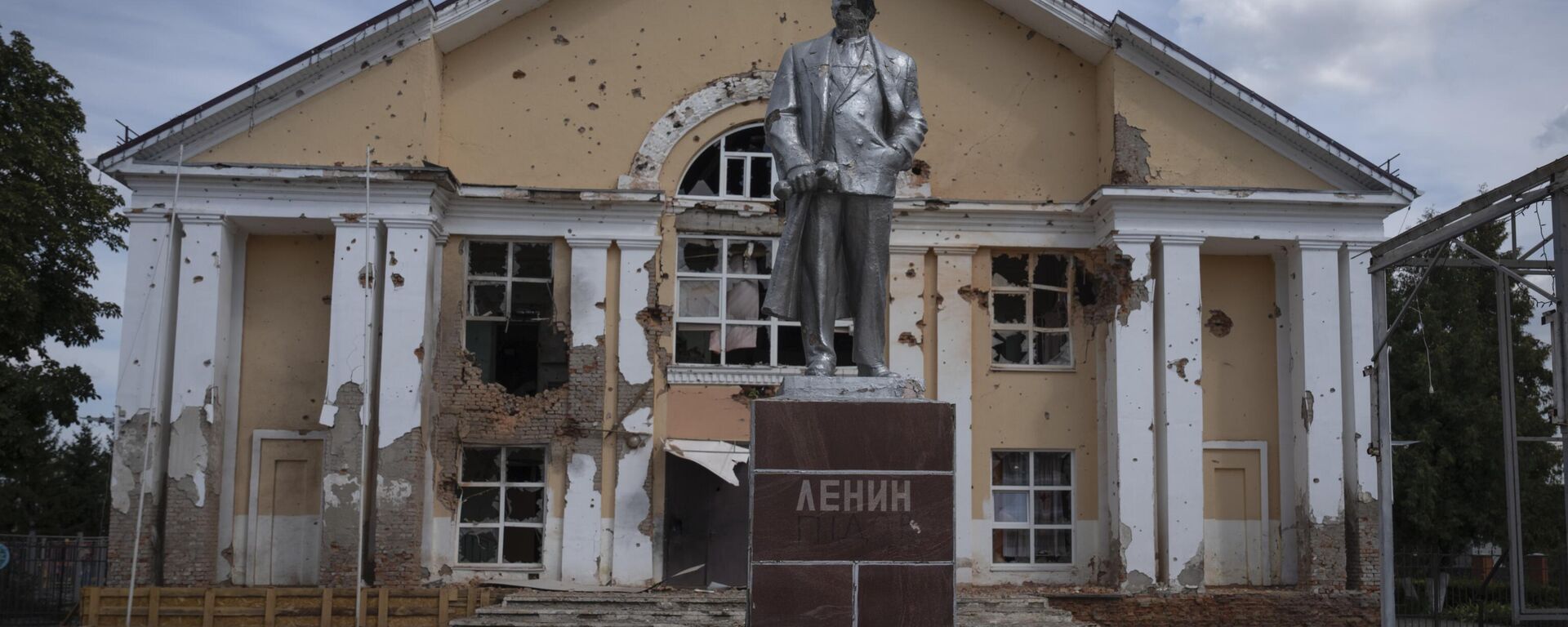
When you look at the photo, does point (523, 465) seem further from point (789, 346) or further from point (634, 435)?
point (789, 346)

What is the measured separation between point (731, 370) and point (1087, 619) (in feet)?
15.9

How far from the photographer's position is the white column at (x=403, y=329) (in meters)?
15.6

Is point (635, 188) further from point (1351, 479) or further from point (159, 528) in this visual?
point (1351, 479)

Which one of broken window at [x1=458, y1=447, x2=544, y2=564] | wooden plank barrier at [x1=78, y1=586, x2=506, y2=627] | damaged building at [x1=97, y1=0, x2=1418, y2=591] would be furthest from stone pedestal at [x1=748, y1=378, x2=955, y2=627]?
broken window at [x1=458, y1=447, x2=544, y2=564]

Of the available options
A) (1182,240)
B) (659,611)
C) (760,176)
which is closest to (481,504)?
(659,611)

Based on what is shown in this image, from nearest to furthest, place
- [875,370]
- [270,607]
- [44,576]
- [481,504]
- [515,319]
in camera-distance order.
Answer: [875,370] < [270,607] < [481,504] < [515,319] < [44,576]

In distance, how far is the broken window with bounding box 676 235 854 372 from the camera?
1677 centimetres

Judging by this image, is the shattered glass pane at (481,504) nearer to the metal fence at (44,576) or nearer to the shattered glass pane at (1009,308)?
the shattered glass pane at (1009,308)

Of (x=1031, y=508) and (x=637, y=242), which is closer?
(x=637, y=242)

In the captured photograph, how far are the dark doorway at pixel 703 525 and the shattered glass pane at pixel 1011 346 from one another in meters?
3.37

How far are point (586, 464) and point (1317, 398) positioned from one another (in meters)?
8.39

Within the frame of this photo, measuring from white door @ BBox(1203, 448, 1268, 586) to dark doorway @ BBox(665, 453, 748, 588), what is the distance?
17.6 ft

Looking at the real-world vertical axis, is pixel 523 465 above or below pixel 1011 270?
below

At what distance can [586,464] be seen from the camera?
16.3 metres
